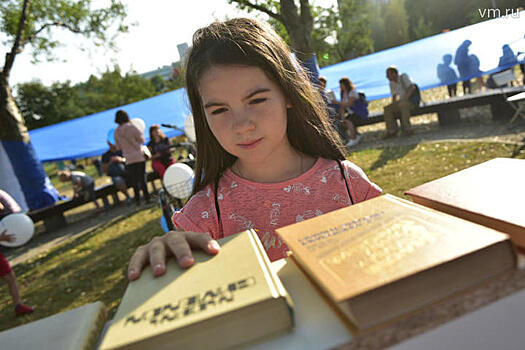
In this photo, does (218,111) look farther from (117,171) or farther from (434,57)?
(434,57)

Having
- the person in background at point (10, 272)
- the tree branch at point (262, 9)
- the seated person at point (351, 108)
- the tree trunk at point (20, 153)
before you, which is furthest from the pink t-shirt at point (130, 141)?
the seated person at point (351, 108)

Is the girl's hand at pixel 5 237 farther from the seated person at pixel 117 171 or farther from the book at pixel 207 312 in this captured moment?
the book at pixel 207 312

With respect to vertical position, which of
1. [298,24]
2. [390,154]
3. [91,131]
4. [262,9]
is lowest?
[390,154]

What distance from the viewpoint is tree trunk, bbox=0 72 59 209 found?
8.59 metres

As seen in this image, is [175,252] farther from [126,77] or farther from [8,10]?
[126,77]

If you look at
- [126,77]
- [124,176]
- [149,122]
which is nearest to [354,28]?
[126,77]

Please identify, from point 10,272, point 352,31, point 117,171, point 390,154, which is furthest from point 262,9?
point 352,31

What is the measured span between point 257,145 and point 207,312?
794 millimetres

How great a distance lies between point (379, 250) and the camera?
53 cm

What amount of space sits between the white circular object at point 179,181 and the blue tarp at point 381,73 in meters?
4.50

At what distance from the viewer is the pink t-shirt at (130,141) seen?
7.48 m

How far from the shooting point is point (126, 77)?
40031mm

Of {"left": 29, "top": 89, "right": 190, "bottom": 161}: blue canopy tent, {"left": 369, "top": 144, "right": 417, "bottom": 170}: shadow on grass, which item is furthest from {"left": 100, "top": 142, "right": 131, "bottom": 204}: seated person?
{"left": 369, "top": 144, "right": 417, "bottom": 170}: shadow on grass

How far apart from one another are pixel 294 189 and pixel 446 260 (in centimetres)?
94
